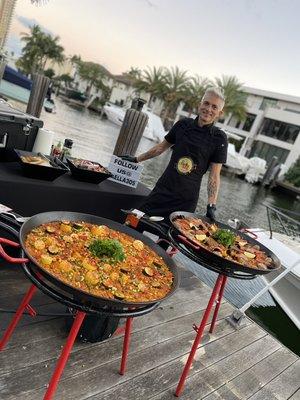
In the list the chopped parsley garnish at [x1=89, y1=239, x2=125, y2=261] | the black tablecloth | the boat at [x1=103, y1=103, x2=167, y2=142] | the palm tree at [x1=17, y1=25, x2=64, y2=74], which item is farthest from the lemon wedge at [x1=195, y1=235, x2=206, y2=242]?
the palm tree at [x1=17, y1=25, x2=64, y2=74]

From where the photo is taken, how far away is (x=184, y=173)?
365 cm

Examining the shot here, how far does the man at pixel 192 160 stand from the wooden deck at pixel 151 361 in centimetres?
113

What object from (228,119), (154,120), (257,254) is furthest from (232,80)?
(257,254)

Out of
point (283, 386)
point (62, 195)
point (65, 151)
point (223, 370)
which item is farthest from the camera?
point (65, 151)

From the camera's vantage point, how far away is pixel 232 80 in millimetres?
48281

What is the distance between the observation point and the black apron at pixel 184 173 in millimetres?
3562

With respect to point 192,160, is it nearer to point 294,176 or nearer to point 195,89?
point 294,176

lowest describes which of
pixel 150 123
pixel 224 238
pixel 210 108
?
pixel 150 123

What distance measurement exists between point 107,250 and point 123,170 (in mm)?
2459

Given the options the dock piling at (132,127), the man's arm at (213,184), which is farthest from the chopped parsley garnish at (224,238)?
the dock piling at (132,127)

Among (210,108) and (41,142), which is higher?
(210,108)

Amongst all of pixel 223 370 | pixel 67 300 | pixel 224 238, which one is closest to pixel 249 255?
pixel 224 238

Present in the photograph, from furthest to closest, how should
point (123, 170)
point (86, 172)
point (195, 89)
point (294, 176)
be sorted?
point (195, 89) < point (294, 176) < point (123, 170) < point (86, 172)

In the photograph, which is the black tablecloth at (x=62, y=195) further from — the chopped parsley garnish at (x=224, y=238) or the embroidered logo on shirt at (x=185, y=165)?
the chopped parsley garnish at (x=224, y=238)
